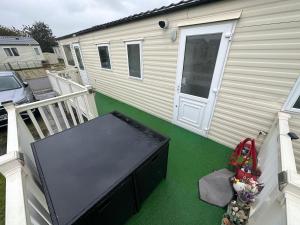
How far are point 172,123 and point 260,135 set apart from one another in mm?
1976

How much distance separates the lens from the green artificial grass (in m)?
1.82

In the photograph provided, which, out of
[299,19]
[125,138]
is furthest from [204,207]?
[299,19]

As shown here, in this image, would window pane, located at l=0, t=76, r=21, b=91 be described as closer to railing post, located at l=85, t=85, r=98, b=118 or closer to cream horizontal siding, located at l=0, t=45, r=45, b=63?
railing post, located at l=85, t=85, r=98, b=118

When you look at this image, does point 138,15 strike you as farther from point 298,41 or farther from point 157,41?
point 298,41

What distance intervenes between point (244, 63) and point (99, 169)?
8.91ft

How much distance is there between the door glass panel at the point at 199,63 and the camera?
2594 millimetres

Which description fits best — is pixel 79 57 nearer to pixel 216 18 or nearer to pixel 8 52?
pixel 216 18

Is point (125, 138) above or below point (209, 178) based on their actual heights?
above

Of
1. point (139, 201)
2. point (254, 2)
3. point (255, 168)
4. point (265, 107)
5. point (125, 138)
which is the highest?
point (254, 2)

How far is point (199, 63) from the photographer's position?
2854mm

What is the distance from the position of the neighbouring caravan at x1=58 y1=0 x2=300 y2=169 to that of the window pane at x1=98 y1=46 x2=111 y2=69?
2.94ft

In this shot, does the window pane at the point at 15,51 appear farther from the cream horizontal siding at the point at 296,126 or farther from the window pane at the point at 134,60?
the cream horizontal siding at the point at 296,126

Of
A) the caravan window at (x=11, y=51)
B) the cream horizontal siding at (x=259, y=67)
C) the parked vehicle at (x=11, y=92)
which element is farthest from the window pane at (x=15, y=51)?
the cream horizontal siding at (x=259, y=67)

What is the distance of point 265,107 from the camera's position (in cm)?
231
